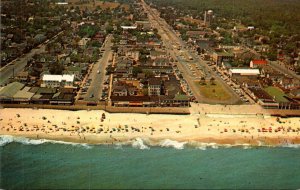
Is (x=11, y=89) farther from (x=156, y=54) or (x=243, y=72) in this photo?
(x=243, y=72)

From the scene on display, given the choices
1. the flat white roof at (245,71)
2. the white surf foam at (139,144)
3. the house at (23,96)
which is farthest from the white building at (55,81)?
the flat white roof at (245,71)

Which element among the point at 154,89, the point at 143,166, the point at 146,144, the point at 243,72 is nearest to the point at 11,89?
the point at 154,89

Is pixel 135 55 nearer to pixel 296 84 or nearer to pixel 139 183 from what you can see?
pixel 296 84

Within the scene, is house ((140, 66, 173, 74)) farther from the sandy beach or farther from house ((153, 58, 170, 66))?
the sandy beach

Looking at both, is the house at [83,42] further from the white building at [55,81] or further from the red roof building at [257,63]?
the red roof building at [257,63]

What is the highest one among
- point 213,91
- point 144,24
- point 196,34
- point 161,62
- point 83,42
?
point 144,24

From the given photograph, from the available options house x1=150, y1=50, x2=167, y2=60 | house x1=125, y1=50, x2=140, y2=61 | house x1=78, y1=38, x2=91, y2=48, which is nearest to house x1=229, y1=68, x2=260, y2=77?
house x1=150, y1=50, x2=167, y2=60

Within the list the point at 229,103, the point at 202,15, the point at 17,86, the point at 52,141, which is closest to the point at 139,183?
the point at 52,141
